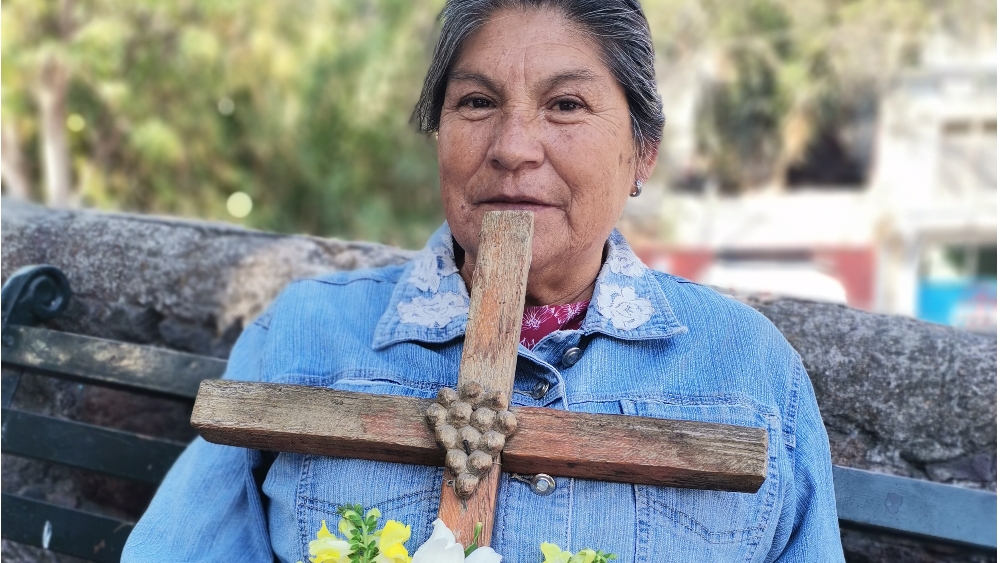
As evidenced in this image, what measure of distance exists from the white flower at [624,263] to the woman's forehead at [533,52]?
1.13 feet

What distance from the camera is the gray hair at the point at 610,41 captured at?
172cm

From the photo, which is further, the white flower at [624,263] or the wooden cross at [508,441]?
the white flower at [624,263]

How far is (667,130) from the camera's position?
14.3 metres

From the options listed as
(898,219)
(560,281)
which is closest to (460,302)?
(560,281)

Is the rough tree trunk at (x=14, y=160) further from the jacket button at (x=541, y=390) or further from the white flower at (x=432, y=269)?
the jacket button at (x=541, y=390)

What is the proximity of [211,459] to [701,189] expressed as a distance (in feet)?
58.6

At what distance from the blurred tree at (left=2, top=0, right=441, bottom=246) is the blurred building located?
6188 mm

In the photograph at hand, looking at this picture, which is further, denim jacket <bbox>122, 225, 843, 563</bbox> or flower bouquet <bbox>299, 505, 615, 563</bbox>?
denim jacket <bbox>122, 225, 843, 563</bbox>

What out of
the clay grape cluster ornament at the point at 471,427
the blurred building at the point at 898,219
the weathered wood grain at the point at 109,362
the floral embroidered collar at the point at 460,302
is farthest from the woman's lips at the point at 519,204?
the blurred building at the point at 898,219

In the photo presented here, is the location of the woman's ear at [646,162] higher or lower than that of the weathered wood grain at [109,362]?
higher

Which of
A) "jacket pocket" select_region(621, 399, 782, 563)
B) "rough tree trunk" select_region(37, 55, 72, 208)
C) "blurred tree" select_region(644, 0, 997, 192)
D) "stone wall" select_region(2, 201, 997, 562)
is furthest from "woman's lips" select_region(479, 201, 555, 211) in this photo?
"blurred tree" select_region(644, 0, 997, 192)

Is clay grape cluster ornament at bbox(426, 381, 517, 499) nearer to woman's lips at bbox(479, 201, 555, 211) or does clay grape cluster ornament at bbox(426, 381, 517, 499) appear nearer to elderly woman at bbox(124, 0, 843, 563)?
elderly woman at bbox(124, 0, 843, 563)

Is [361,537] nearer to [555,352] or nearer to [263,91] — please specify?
[555,352]

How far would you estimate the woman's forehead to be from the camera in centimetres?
168
